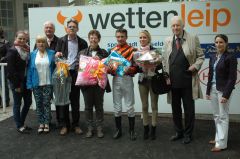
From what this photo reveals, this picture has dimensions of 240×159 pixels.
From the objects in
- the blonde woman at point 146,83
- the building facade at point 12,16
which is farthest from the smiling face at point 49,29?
the building facade at point 12,16

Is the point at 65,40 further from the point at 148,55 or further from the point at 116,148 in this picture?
the point at 116,148

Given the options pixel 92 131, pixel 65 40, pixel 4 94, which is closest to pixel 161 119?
pixel 92 131

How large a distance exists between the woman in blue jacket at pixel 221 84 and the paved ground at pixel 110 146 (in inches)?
12.4

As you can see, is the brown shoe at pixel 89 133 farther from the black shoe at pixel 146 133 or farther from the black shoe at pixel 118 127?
the black shoe at pixel 146 133

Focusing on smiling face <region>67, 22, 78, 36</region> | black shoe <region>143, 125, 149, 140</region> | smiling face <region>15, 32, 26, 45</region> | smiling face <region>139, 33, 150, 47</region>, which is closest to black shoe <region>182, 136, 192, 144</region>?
black shoe <region>143, 125, 149, 140</region>

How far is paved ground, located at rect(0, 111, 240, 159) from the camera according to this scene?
15.8 feet

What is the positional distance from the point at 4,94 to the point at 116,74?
340 centimetres

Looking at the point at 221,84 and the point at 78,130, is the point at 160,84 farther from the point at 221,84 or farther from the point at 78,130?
the point at 78,130

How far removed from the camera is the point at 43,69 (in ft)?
18.3

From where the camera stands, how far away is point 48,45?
575 centimetres

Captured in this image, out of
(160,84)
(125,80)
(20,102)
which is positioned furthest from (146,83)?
(20,102)

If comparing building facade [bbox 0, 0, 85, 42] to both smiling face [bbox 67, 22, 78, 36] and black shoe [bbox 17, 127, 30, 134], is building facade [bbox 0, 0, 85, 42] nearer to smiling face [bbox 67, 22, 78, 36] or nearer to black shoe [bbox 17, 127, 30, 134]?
black shoe [bbox 17, 127, 30, 134]

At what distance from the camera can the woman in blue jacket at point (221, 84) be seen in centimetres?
463

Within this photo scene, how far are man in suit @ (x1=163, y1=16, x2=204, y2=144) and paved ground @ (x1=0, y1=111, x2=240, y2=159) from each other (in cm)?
38
